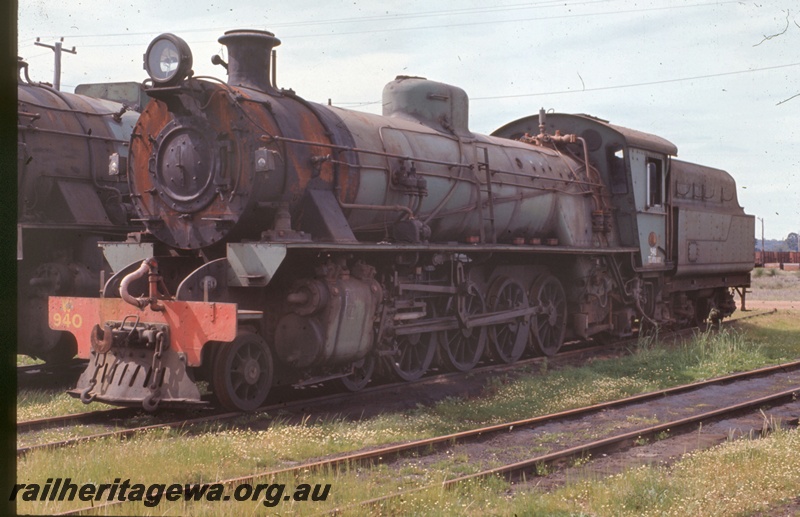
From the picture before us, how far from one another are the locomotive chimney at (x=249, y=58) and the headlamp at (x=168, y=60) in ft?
2.93

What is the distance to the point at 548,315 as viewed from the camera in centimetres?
1388

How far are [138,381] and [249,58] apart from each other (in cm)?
384

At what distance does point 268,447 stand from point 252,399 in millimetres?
1766

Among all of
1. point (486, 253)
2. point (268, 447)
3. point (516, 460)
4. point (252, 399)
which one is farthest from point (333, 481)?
point (486, 253)

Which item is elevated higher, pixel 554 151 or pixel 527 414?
pixel 554 151

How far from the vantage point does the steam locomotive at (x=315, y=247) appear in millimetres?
8539

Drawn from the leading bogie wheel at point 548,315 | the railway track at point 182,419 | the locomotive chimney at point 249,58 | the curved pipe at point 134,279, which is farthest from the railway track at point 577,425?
the locomotive chimney at point 249,58

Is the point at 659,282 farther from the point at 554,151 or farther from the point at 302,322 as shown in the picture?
the point at 302,322

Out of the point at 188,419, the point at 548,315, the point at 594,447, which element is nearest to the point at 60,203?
the point at 188,419

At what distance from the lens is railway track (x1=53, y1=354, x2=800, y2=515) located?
6523mm

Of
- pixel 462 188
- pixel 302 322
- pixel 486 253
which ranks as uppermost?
pixel 462 188

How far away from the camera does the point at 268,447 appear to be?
23.7 ft

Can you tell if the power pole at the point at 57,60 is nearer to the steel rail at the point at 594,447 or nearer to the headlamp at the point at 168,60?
the headlamp at the point at 168,60

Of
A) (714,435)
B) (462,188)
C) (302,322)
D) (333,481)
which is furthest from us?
(462,188)
